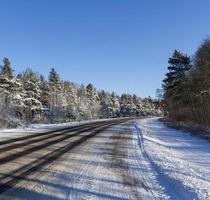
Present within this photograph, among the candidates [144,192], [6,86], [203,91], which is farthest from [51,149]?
[6,86]

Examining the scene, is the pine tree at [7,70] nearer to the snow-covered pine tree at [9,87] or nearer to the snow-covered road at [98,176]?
the snow-covered pine tree at [9,87]

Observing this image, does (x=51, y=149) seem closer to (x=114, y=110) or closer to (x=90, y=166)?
(x=90, y=166)

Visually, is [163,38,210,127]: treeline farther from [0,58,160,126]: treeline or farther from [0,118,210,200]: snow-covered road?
[0,118,210,200]: snow-covered road

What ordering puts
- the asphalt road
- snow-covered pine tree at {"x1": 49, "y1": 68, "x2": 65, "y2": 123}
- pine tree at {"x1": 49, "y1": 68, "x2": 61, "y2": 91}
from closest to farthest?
1. the asphalt road
2. snow-covered pine tree at {"x1": 49, "y1": 68, "x2": 65, "y2": 123}
3. pine tree at {"x1": 49, "y1": 68, "x2": 61, "y2": 91}

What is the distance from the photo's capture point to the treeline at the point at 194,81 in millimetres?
37438

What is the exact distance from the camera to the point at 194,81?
42000mm

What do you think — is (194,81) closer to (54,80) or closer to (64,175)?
(64,175)

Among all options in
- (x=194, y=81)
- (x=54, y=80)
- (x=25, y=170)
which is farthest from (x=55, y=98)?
(x=25, y=170)

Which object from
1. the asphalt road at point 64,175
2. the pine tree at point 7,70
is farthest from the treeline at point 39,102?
the asphalt road at point 64,175

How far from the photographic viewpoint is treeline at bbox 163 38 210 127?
1474 inches

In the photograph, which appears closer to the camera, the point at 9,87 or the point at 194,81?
the point at 194,81

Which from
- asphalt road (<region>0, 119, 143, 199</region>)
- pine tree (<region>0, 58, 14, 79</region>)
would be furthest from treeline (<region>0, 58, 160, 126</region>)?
asphalt road (<region>0, 119, 143, 199</region>)

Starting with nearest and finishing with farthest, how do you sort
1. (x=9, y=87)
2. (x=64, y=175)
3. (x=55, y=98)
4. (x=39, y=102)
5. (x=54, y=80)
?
1. (x=64, y=175)
2. (x=9, y=87)
3. (x=39, y=102)
4. (x=55, y=98)
5. (x=54, y=80)

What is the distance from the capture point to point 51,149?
43.5 feet
